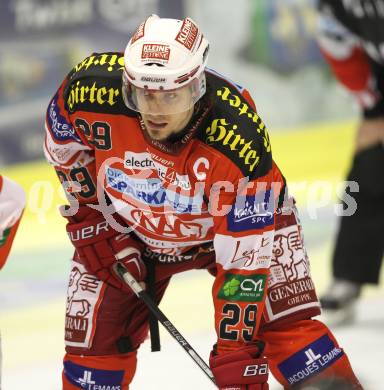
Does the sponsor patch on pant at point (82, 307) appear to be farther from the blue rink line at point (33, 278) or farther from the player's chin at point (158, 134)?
the blue rink line at point (33, 278)

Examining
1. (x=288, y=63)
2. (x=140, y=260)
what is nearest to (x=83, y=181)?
(x=140, y=260)

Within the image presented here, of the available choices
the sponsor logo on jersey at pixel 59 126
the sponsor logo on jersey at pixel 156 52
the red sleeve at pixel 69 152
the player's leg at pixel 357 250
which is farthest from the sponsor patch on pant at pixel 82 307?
the player's leg at pixel 357 250

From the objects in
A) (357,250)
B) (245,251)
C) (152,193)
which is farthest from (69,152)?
(357,250)

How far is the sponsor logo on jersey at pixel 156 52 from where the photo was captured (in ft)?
8.25

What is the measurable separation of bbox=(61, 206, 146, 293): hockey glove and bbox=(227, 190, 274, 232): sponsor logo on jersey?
522 millimetres

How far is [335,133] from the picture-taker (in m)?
7.45

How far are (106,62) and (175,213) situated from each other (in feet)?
1.45

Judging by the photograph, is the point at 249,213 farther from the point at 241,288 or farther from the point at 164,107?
the point at 164,107

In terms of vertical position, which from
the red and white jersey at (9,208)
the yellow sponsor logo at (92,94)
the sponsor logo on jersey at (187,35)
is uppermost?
the sponsor logo on jersey at (187,35)

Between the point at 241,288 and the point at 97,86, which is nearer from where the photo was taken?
the point at 241,288

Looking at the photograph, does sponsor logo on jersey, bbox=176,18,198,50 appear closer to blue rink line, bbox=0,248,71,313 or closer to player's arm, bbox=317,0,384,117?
player's arm, bbox=317,0,384,117

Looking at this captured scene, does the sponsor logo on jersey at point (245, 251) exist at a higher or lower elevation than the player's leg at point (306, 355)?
higher

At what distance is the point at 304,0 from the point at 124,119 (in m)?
4.79

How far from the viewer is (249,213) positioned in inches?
101
